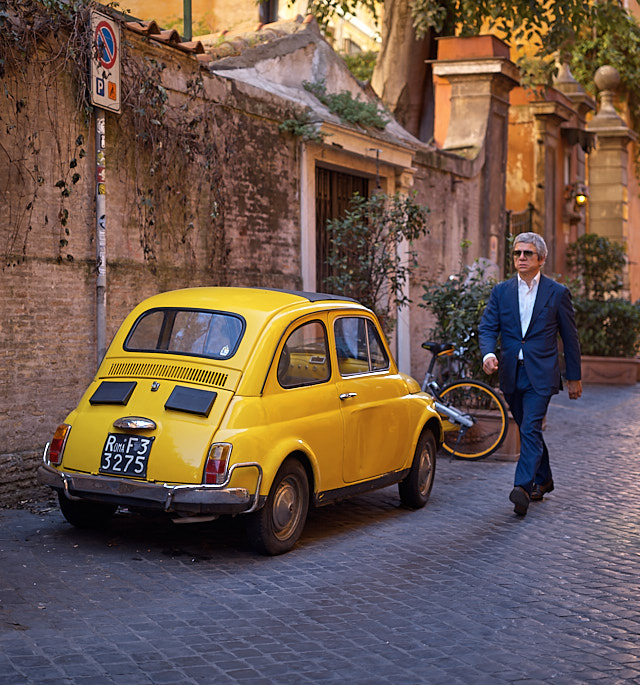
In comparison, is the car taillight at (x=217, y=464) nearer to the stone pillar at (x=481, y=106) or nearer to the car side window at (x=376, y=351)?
the car side window at (x=376, y=351)

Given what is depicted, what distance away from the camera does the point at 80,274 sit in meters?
→ 8.40

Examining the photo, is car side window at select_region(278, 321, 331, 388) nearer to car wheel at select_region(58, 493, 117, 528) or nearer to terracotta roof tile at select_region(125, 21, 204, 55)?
car wheel at select_region(58, 493, 117, 528)

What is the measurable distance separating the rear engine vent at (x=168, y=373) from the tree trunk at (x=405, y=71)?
43.6 ft

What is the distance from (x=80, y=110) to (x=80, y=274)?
131 centimetres

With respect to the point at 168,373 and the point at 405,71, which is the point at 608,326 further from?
the point at 168,373

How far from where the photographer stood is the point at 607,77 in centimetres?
2456

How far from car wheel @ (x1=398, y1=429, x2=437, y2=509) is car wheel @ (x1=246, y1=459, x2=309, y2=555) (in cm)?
148

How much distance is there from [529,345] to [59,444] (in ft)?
11.3

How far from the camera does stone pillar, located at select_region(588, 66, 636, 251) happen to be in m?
25.7

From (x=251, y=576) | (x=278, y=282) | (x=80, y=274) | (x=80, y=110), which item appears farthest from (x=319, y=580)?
(x=278, y=282)

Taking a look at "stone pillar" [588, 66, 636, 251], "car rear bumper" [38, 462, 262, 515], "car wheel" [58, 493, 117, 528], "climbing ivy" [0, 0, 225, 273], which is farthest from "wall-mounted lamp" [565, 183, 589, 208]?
"car rear bumper" [38, 462, 262, 515]

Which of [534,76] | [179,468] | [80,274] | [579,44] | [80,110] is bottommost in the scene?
[179,468]

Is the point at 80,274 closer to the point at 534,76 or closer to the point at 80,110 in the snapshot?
the point at 80,110

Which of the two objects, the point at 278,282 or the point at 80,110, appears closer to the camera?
the point at 80,110
